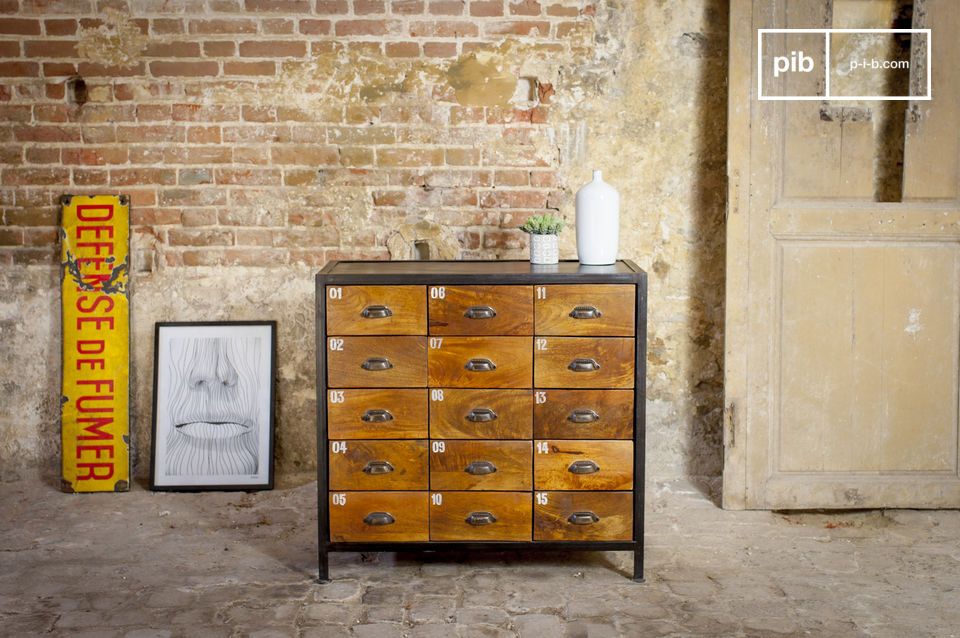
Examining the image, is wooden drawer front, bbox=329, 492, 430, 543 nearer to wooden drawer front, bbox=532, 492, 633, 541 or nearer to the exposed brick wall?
wooden drawer front, bbox=532, 492, 633, 541

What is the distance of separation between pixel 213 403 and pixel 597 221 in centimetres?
186

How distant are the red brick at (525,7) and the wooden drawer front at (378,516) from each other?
1999 mm

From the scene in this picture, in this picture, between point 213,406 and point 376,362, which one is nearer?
point 376,362

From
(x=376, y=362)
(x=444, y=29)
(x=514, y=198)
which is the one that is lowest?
(x=376, y=362)

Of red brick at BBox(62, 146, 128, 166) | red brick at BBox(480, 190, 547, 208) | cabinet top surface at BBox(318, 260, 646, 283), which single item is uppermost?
red brick at BBox(62, 146, 128, 166)

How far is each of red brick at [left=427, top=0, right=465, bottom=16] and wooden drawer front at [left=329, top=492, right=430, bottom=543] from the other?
Answer: 1.97 m

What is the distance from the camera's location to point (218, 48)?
3.82m

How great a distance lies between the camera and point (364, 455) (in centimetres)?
302

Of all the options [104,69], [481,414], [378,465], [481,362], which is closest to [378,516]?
[378,465]

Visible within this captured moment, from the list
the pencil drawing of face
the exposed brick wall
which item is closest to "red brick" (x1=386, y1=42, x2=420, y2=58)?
the exposed brick wall

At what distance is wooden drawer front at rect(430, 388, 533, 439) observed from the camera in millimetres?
3012

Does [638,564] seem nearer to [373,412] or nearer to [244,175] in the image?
[373,412]

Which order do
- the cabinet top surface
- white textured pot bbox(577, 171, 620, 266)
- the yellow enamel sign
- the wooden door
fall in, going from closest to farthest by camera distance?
the cabinet top surface
white textured pot bbox(577, 171, 620, 266)
the wooden door
the yellow enamel sign

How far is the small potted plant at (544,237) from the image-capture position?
3160 mm
